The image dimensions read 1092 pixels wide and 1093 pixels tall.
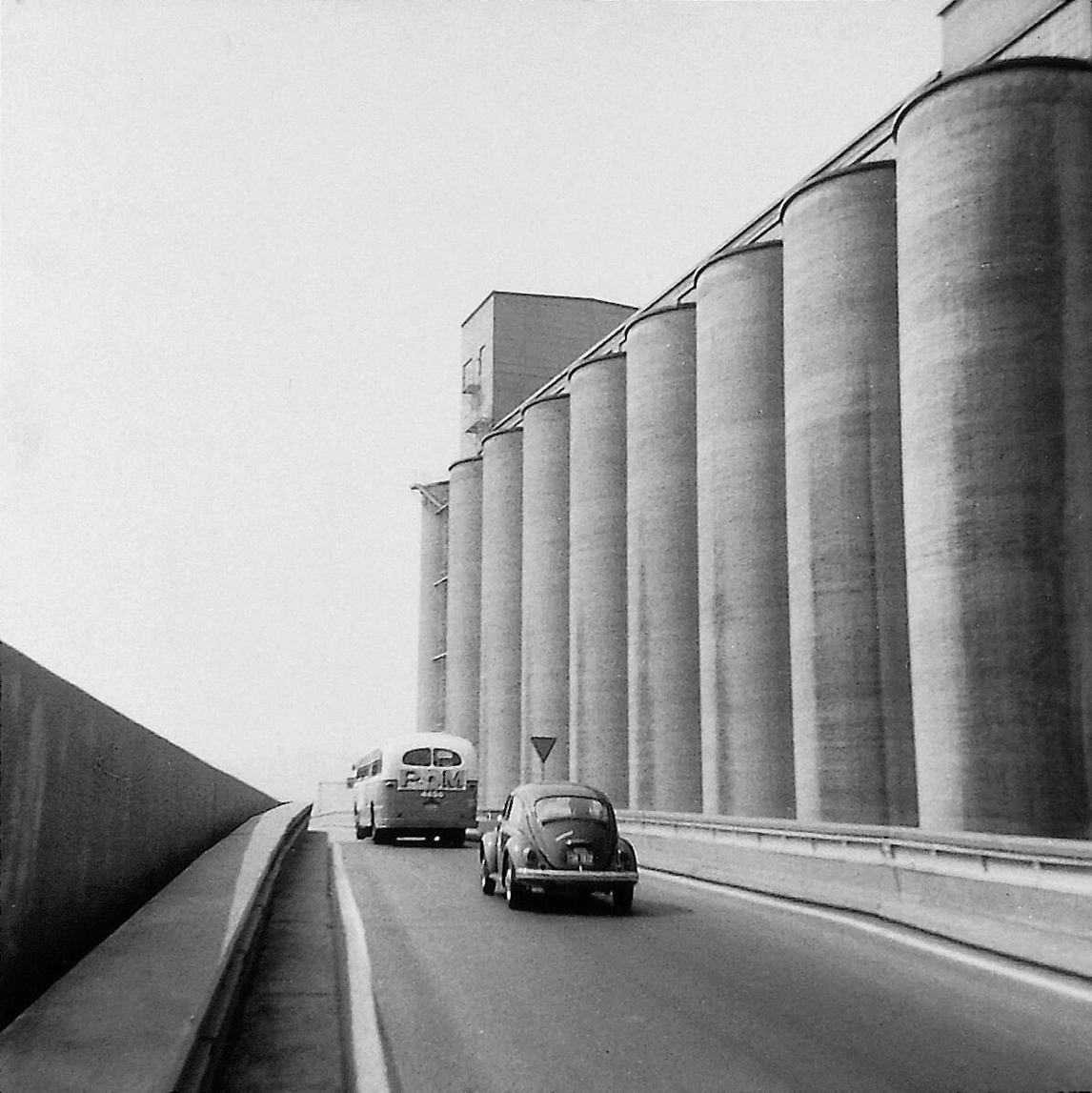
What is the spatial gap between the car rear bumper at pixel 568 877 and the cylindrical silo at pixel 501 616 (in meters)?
37.6

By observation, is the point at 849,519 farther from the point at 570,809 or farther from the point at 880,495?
the point at 570,809

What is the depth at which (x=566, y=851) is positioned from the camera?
14859 millimetres

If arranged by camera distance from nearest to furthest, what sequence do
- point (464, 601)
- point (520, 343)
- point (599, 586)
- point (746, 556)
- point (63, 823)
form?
point (63, 823)
point (746, 556)
point (599, 586)
point (464, 601)
point (520, 343)

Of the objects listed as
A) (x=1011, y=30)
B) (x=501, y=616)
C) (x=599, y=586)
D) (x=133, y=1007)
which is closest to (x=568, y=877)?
(x=133, y=1007)

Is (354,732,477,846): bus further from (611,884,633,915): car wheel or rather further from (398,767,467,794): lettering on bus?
(611,884,633,915): car wheel

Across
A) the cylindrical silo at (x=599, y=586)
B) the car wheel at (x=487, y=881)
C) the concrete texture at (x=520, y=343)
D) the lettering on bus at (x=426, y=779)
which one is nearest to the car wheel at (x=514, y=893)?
the car wheel at (x=487, y=881)

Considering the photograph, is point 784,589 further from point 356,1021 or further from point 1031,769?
point 356,1021

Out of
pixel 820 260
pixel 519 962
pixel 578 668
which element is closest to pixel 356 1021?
pixel 519 962

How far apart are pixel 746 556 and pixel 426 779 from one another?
994 centimetres

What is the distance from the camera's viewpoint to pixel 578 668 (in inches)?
1737

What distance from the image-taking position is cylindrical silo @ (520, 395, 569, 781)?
4800cm

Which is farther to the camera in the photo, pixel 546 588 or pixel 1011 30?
pixel 546 588

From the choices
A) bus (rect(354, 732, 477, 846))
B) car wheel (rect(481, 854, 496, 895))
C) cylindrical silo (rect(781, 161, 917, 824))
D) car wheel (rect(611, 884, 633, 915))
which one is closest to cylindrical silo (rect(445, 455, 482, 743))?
bus (rect(354, 732, 477, 846))

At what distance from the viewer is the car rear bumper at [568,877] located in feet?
48.0
